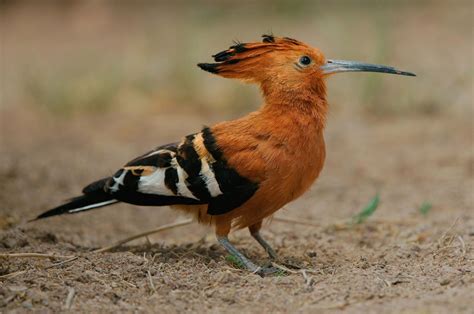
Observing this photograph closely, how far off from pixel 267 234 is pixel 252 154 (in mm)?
1376

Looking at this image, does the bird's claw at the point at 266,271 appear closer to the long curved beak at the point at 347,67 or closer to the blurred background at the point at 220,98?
the long curved beak at the point at 347,67

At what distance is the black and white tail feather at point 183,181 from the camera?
415 centimetres

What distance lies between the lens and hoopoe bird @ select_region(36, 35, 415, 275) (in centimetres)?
412

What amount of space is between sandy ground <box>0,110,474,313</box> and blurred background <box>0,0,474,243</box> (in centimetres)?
3

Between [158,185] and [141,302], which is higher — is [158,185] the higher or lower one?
the higher one

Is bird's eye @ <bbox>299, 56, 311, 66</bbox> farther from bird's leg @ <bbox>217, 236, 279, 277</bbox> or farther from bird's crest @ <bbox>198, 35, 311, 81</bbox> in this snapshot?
bird's leg @ <bbox>217, 236, 279, 277</bbox>

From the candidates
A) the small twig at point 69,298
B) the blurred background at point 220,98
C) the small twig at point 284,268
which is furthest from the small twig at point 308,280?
the blurred background at point 220,98

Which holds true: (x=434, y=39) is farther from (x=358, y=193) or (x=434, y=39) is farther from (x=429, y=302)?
(x=429, y=302)

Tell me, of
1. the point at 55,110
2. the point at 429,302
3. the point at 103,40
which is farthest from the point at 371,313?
the point at 103,40

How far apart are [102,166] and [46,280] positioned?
3576 millimetres

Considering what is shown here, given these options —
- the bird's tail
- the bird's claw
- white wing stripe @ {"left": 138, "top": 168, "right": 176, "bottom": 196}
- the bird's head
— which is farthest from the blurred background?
the bird's head

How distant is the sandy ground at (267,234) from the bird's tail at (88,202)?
0.73 ft

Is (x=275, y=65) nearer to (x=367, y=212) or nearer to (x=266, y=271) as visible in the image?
(x=266, y=271)

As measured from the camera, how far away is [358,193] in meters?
6.53
